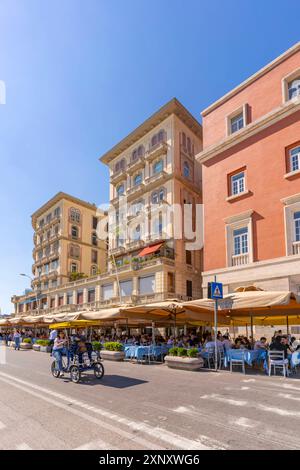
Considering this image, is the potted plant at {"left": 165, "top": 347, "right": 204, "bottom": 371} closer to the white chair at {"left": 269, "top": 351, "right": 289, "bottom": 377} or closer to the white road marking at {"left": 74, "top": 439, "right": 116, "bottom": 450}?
the white chair at {"left": 269, "top": 351, "right": 289, "bottom": 377}

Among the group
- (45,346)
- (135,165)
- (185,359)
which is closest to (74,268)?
(135,165)

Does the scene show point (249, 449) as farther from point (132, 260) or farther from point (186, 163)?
point (186, 163)

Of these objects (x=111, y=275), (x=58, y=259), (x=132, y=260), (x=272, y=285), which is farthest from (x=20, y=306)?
(x=272, y=285)

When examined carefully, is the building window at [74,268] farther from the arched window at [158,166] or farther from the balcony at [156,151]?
the balcony at [156,151]

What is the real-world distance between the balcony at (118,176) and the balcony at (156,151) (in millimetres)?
4555

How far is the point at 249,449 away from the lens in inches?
185

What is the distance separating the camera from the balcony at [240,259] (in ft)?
66.4

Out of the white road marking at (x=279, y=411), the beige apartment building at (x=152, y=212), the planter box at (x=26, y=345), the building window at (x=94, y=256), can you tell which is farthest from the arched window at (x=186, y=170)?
the white road marking at (x=279, y=411)

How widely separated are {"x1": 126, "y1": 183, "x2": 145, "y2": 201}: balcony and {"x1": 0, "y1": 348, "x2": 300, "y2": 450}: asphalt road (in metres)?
29.8

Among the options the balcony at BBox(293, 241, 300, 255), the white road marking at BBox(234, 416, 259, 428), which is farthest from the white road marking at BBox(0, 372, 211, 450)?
the balcony at BBox(293, 241, 300, 255)

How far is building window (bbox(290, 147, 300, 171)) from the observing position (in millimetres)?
19062

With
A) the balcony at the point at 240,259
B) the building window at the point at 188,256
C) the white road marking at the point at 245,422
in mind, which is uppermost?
the building window at the point at 188,256
